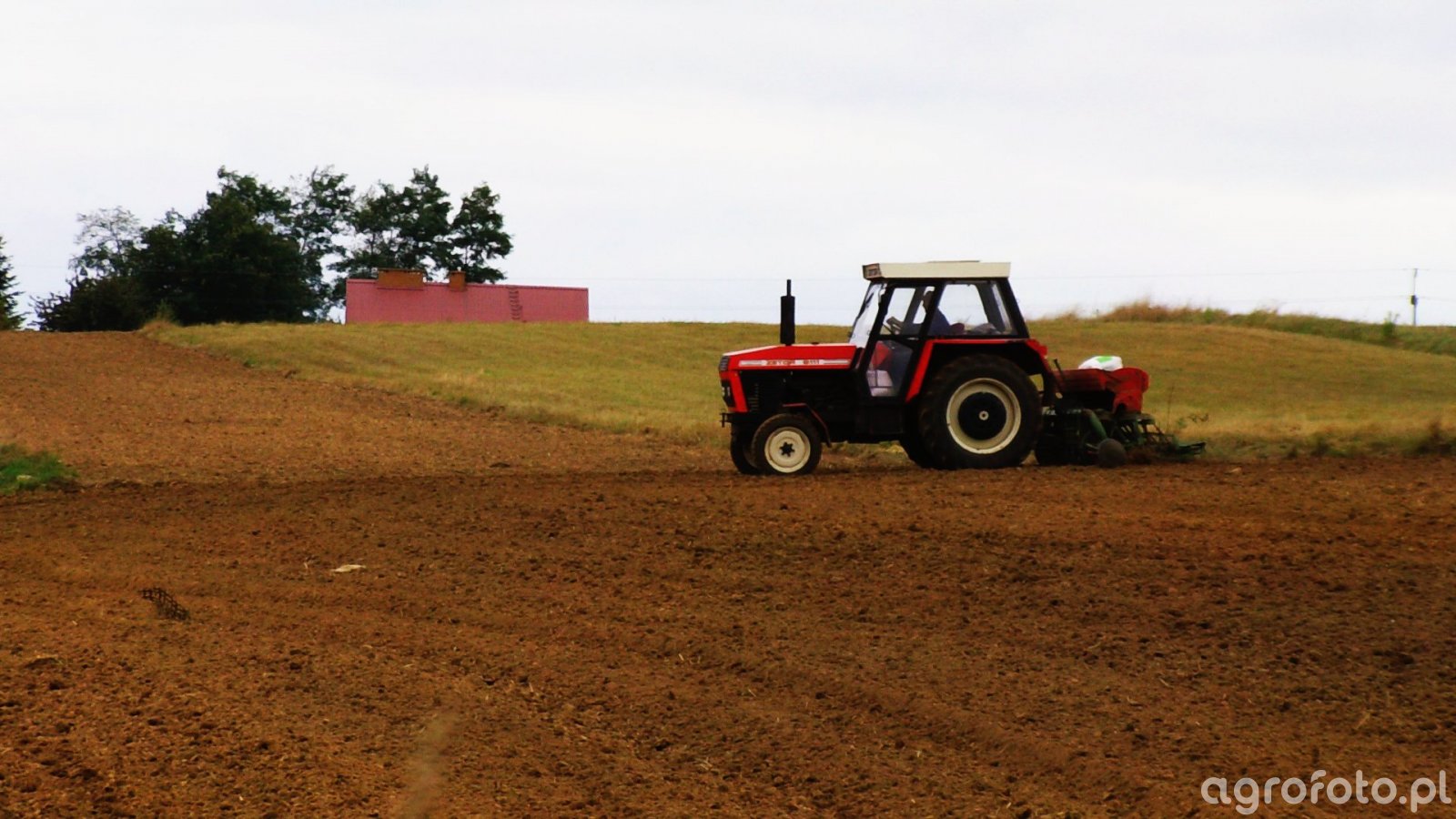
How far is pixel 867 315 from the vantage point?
13.7 m

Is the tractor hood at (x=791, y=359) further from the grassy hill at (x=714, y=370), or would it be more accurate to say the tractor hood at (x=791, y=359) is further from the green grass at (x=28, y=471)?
the green grass at (x=28, y=471)

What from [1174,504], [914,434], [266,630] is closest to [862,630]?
[266,630]

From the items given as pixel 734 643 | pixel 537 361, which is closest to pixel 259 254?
pixel 537 361

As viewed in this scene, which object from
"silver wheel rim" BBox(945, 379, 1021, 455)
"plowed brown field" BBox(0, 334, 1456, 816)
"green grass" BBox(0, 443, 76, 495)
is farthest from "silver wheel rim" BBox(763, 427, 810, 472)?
"green grass" BBox(0, 443, 76, 495)

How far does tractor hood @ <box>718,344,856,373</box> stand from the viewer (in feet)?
43.2

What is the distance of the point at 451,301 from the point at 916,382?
42279 millimetres

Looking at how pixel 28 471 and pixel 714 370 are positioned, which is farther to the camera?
pixel 714 370

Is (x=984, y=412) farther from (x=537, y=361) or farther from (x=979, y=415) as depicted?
(x=537, y=361)

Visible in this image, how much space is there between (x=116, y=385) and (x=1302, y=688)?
70.8ft

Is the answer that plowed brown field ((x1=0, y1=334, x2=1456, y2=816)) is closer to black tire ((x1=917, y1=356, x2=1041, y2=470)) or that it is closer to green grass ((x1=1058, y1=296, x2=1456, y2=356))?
black tire ((x1=917, y1=356, x2=1041, y2=470))

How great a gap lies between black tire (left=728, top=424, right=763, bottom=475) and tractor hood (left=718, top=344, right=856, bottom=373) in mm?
632

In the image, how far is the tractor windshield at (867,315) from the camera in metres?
13.4

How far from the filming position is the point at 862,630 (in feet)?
24.8

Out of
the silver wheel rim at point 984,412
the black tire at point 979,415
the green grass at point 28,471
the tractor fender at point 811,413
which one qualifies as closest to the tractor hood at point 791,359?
the tractor fender at point 811,413
